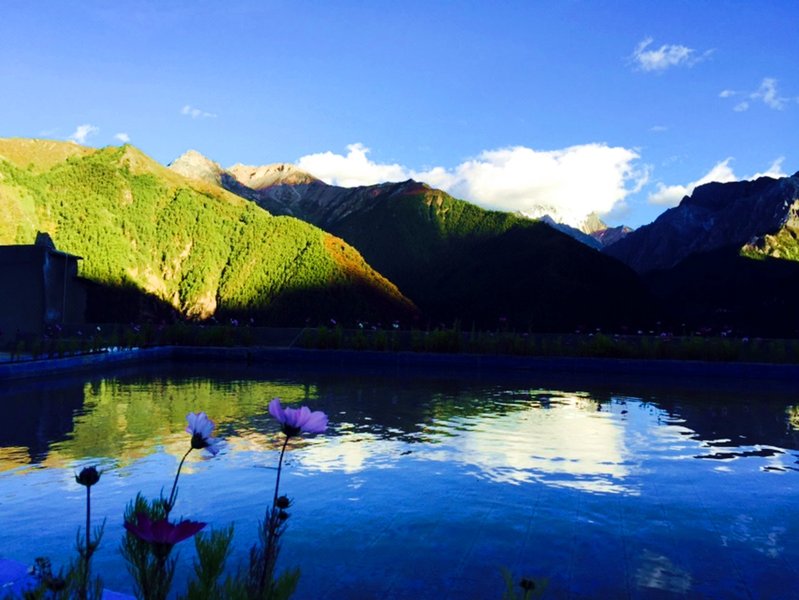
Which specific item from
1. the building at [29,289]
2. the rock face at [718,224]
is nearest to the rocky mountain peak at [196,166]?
the building at [29,289]

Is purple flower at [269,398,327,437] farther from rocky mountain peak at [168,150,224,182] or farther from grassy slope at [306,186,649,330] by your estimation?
rocky mountain peak at [168,150,224,182]

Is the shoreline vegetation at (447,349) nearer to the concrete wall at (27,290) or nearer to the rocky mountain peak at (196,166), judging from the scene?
the concrete wall at (27,290)

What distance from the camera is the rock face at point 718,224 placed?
Answer: 6369 cm

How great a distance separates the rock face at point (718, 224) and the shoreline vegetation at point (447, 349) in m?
49.0

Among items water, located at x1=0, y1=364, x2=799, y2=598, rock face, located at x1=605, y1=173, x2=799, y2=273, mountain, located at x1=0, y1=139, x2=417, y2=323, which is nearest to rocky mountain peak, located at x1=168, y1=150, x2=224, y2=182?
mountain, located at x1=0, y1=139, x2=417, y2=323

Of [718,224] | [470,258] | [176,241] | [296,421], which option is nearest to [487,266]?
[470,258]

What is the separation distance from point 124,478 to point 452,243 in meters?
42.9

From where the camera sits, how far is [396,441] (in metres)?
6.57

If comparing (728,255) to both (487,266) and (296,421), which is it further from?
(296,421)

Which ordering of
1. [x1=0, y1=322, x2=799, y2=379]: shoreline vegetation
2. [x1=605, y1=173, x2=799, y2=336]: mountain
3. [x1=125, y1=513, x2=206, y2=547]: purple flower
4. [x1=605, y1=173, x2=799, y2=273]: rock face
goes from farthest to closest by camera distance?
1. [x1=605, y1=173, x2=799, y2=273]: rock face
2. [x1=605, y1=173, x2=799, y2=336]: mountain
3. [x1=0, y1=322, x2=799, y2=379]: shoreline vegetation
4. [x1=125, y1=513, x2=206, y2=547]: purple flower

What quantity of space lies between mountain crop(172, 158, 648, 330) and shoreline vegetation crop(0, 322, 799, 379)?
54.8ft

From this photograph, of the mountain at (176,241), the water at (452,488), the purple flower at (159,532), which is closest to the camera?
the purple flower at (159,532)

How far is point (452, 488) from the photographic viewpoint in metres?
4.84

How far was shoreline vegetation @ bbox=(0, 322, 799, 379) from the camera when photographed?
46.0 ft
